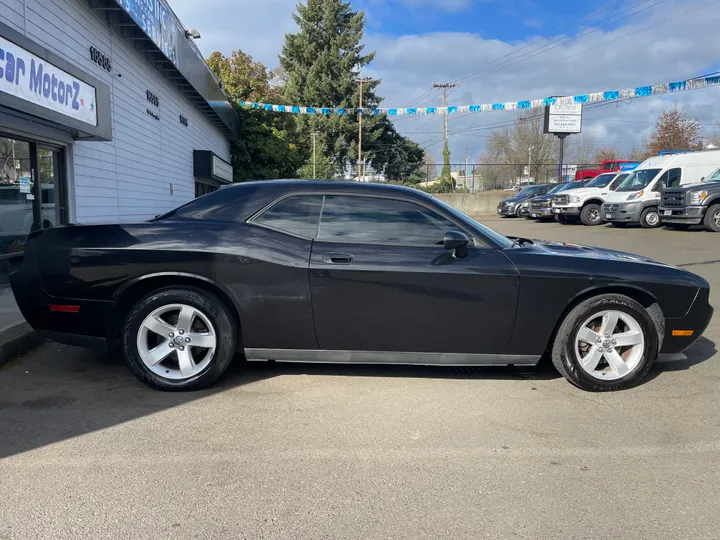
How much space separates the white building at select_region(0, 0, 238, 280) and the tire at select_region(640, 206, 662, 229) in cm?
1504

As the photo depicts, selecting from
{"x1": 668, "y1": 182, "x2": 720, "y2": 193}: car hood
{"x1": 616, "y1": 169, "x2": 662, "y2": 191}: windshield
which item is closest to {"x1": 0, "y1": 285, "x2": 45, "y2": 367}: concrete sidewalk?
{"x1": 668, "y1": 182, "x2": 720, "y2": 193}: car hood

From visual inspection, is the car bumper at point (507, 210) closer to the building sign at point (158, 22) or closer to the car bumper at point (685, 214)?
the car bumper at point (685, 214)

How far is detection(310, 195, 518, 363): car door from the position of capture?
156 inches

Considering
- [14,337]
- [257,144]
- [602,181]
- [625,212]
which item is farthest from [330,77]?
[14,337]

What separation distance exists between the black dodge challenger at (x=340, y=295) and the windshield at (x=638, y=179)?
646 inches

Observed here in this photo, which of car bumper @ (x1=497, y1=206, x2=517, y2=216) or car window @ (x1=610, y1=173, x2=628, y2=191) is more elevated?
car window @ (x1=610, y1=173, x2=628, y2=191)

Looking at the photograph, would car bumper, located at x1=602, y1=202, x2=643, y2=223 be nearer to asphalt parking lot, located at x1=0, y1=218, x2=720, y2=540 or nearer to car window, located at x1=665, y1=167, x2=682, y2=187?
car window, located at x1=665, y1=167, x2=682, y2=187

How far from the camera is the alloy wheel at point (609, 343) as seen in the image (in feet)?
13.4

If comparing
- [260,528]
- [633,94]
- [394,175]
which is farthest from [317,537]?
[394,175]

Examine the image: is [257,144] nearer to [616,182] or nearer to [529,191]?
[529,191]

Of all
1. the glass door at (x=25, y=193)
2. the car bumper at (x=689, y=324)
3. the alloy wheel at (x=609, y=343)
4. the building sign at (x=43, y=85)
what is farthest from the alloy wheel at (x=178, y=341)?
the glass door at (x=25, y=193)

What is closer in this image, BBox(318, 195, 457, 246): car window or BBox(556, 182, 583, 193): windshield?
BBox(318, 195, 457, 246): car window

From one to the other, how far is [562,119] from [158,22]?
2834cm

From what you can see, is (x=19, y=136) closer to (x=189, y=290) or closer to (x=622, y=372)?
(x=189, y=290)
